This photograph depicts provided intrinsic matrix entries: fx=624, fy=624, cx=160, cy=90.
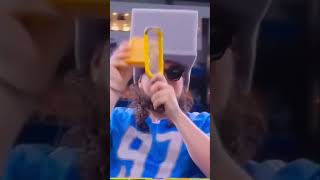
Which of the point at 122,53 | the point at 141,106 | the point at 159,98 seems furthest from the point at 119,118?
the point at 122,53

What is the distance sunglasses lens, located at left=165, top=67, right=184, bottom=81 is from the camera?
3340 millimetres

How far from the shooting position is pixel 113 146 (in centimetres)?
328

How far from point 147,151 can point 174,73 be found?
1.44 ft

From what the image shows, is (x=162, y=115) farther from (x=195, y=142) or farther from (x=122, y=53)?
(x=122, y=53)

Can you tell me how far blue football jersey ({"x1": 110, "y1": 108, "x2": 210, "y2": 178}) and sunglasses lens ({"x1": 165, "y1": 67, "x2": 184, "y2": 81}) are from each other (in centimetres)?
22

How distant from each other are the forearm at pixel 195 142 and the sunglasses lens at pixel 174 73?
19 cm

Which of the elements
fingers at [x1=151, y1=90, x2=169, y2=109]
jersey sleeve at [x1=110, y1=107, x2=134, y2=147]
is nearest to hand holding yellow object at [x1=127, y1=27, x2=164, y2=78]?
fingers at [x1=151, y1=90, x2=169, y2=109]

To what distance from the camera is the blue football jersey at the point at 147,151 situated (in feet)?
10.8

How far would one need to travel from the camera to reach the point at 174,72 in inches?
132

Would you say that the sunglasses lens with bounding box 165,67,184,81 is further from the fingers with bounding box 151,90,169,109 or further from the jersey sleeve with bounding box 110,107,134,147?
the jersey sleeve with bounding box 110,107,134,147

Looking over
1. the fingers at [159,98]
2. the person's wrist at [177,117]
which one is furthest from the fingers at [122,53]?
the person's wrist at [177,117]

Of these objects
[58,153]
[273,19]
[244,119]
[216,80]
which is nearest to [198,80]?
[216,80]

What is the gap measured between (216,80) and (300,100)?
510 mm

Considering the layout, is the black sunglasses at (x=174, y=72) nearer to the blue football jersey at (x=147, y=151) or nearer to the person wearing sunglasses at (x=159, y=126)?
the person wearing sunglasses at (x=159, y=126)
